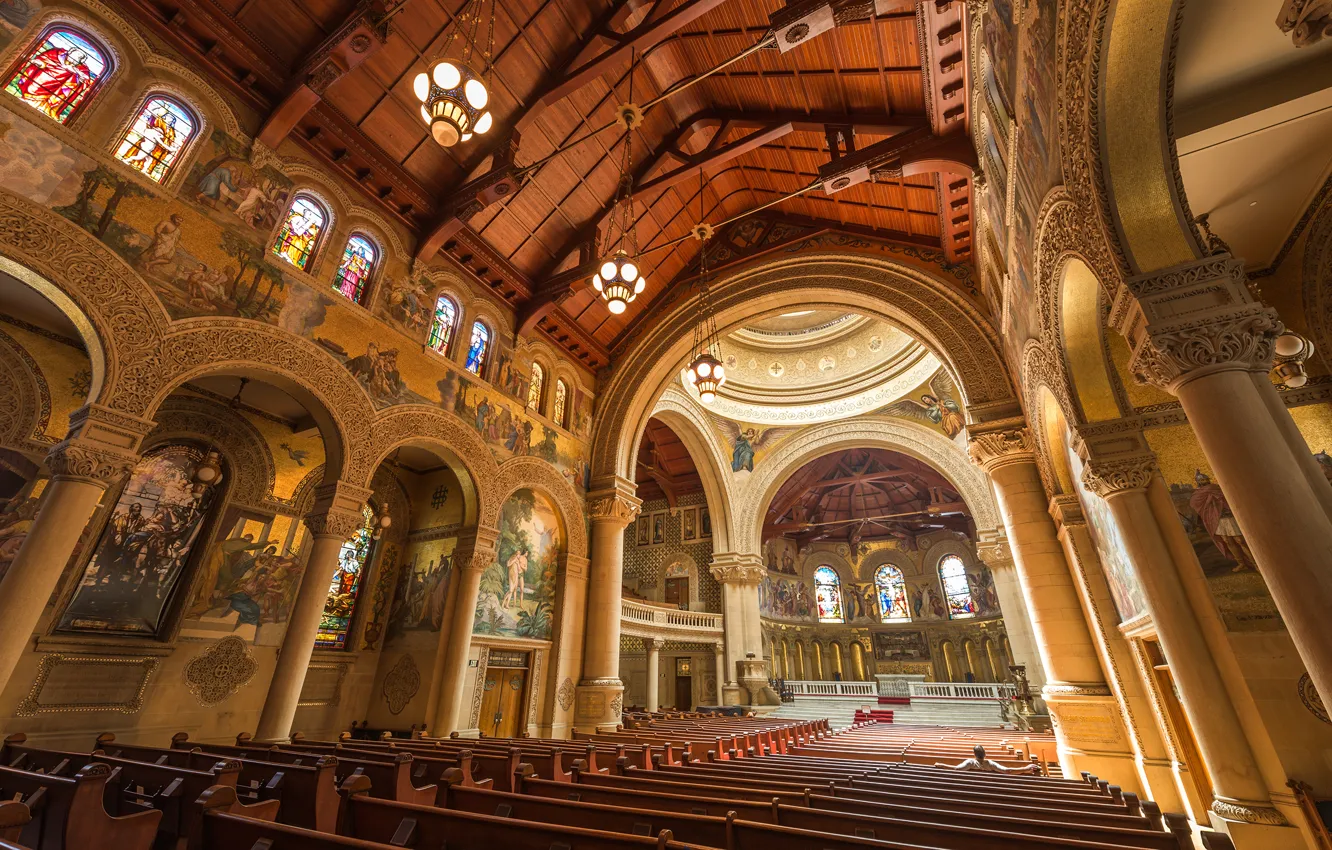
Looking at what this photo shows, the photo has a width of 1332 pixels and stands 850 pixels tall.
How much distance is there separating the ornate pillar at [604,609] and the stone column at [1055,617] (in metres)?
7.63

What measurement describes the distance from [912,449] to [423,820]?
19338 millimetres

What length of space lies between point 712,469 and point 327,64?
16354 millimetres

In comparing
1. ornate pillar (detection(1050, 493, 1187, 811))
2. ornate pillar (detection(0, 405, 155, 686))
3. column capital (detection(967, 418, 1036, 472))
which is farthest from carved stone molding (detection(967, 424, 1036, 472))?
ornate pillar (detection(0, 405, 155, 686))

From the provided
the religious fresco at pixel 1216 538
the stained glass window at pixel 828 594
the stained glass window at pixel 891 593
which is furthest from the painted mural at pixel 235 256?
the stained glass window at pixel 891 593

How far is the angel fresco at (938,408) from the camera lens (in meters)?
18.0

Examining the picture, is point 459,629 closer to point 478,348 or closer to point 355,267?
point 478,348

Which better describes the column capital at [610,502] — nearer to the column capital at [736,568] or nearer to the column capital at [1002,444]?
the column capital at [1002,444]

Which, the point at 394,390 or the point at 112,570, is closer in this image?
the point at 112,570

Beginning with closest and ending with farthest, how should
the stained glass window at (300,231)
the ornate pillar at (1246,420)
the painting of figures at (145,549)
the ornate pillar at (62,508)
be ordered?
1. the ornate pillar at (1246,420)
2. the ornate pillar at (62,508)
3. the painting of figures at (145,549)
4. the stained glass window at (300,231)

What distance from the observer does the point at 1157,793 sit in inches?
257

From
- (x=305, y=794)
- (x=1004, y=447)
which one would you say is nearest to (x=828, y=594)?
(x=1004, y=447)

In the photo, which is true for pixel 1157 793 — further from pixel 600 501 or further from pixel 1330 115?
pixel 600 501

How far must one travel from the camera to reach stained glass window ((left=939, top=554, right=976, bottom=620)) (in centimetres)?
2731

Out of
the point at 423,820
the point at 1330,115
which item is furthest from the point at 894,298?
the point at 423,820
